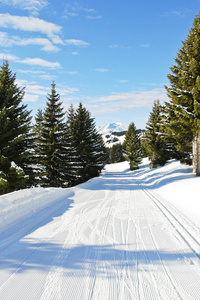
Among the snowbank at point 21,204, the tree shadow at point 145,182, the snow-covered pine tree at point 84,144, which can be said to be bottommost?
the tree shadow at point 145,182

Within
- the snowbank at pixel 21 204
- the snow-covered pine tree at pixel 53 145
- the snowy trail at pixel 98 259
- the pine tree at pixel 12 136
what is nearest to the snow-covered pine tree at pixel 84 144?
the snow-covered pine tree at pixel 53 145

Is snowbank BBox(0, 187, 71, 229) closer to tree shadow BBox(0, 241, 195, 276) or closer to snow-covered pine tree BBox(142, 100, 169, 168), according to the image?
tree shadow BBox(0, 241, 195, 276)

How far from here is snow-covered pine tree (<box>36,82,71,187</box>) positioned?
1565cm

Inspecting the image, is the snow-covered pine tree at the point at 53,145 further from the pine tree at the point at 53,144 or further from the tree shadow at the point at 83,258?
the tree shadow at the point at 83,258

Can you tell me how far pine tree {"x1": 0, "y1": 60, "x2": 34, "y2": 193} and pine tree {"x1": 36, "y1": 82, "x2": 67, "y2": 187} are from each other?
2153mm

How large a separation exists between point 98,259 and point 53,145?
13.9 m

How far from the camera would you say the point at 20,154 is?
12.1 metres

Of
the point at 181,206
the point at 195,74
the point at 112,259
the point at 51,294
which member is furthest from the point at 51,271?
the point at 195,74

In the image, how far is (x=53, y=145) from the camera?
51.9 ft

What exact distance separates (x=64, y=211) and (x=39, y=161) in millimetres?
10147

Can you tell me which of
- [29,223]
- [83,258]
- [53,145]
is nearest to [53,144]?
[53,145]

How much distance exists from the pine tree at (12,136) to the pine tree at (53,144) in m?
2.15

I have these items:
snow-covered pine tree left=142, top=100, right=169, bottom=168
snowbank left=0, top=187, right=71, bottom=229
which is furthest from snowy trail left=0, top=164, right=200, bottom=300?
snow-covered pine tree left=142, top=100, right=169, bottom=168

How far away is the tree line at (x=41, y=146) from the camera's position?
37.4ft
